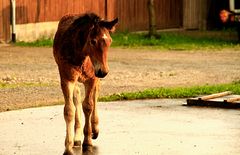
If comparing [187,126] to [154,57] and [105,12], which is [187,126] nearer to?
[154,57]

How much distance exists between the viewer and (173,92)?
17.0 metres

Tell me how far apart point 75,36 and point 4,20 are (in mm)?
16802

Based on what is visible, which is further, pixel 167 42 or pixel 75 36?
pixel 167 42

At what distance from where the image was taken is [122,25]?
33.0 metres

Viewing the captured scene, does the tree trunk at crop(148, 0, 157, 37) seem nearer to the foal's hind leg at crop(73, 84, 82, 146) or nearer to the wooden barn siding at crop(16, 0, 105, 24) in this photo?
the wooden barn siding at crop(16, 0, 105, 24)

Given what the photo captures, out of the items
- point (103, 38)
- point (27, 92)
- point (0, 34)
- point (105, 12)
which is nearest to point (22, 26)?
point (0, 34)

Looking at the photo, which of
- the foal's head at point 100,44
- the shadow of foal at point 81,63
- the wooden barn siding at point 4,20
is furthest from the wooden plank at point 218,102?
the wooden barn siding at point 4,20

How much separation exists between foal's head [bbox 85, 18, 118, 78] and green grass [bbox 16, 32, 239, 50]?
1699cm

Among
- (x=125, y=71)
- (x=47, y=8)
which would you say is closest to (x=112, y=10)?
(x=47, y=8)

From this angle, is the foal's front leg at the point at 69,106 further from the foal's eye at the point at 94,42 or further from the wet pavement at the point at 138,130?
the foal's eye at the point at 94,42

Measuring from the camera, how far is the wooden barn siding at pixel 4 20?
27.9 metres

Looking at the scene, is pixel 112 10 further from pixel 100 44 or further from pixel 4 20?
pixel 100 44

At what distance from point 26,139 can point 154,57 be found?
1313 centimetres

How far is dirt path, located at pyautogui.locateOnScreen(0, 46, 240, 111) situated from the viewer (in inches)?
680
